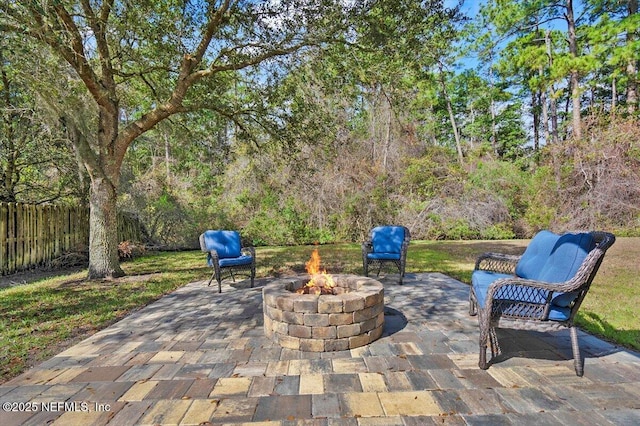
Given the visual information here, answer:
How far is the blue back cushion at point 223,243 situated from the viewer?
5.33 meters

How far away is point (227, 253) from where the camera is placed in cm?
536

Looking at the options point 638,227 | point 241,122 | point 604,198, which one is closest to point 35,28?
point 241,122

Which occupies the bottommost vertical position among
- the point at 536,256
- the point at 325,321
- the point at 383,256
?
the point at 325,321

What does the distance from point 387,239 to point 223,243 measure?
2873mm

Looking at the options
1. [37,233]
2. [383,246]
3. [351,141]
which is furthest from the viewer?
[351,141]

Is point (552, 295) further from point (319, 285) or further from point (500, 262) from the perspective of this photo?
point (319, 285)

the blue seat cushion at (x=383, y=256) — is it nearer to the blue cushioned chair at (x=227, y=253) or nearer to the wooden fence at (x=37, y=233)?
the blue cushioned chair at (x=227, y=253)

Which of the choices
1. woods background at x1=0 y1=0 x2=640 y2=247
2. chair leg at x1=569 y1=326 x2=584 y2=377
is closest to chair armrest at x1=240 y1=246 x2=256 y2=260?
woods background at x1=0 y1=0 x2=640 y2=247

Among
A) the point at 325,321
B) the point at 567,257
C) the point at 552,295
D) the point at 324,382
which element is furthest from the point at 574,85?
the point at 324,382

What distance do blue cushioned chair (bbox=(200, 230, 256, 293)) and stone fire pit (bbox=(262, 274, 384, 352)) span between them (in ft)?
6.89

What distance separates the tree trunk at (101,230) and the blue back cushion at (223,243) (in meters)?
2.14

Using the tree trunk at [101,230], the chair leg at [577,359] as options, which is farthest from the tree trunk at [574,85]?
the tree trunk at [101,230]

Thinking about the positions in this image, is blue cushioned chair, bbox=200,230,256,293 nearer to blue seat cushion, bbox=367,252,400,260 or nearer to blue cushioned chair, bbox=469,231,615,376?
blue seat cushion, bbox=367,252,400,260

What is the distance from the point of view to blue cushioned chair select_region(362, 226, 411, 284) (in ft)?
17.3
